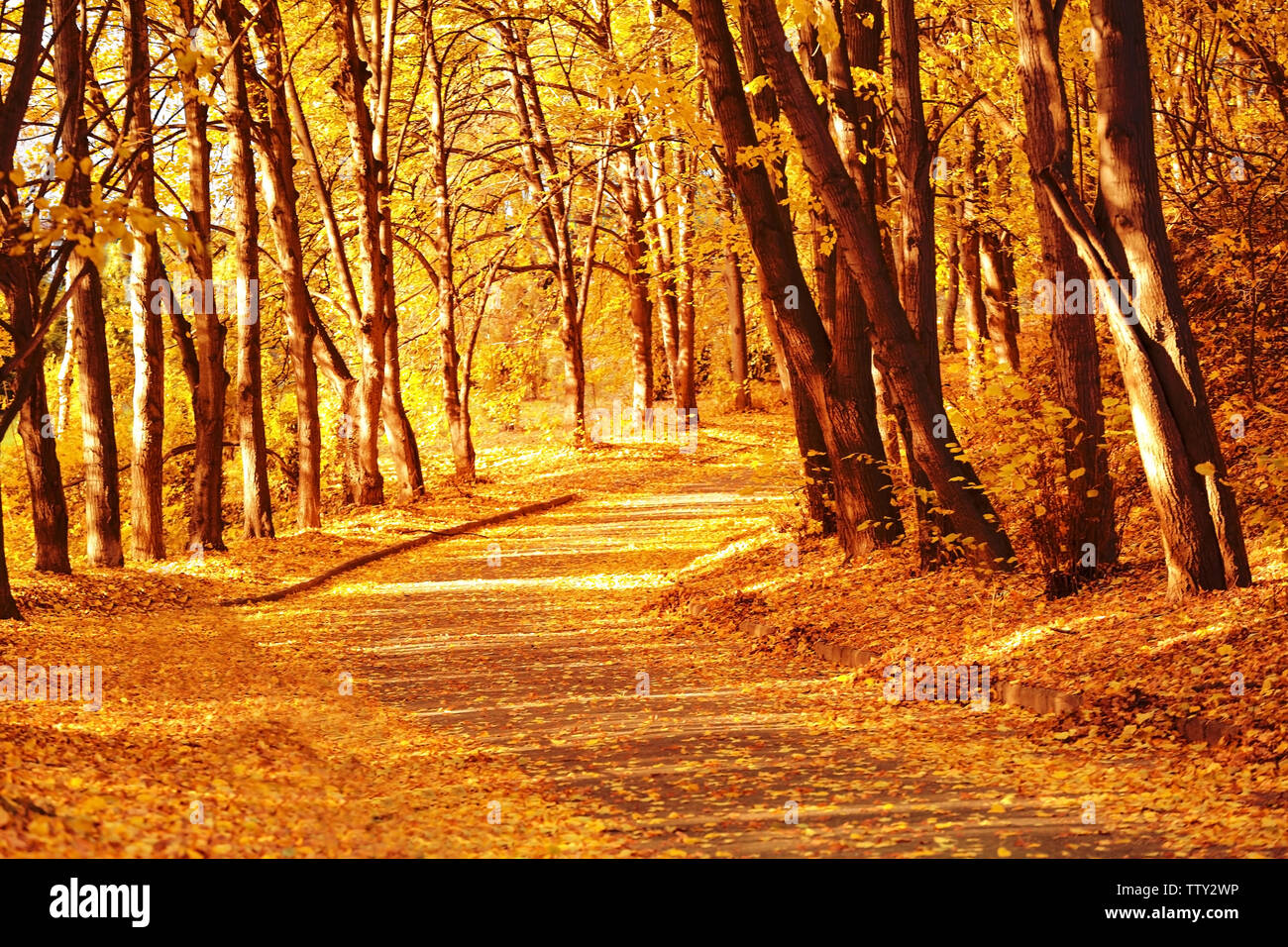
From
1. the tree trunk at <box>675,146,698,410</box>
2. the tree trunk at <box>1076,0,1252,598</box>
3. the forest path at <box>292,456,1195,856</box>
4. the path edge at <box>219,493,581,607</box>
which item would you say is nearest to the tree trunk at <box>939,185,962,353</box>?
the tree trunk at <box>675,146,698,410</box>

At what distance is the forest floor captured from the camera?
5.88 meters

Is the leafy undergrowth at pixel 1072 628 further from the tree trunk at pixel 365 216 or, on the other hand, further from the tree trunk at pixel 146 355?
the tree trunk at pixel 365 216

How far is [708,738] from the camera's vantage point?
8078 millimetres

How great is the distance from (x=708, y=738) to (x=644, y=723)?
0.67 metres

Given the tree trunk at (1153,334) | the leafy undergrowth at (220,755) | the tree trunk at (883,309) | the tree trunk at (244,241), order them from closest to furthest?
the leafy undergrowth at (220,755) < the tree trunk at (1153,334) < the tree trunk at (883,309) < the tree trunk at (244,241)

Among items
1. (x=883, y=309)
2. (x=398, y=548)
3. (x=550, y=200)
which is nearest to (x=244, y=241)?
(x=398, y=548)

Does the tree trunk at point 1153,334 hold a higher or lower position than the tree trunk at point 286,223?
lower

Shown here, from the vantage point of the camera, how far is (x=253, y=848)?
5617 mm

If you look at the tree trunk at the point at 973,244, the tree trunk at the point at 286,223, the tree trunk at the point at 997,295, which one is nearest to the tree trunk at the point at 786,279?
the tree trunk at the point at 973,244

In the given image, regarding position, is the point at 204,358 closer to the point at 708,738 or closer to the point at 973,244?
the point at 708,738

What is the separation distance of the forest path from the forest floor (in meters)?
0.03

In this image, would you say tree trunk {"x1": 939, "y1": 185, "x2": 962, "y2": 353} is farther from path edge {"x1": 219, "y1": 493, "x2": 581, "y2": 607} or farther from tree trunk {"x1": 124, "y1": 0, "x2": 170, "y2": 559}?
tree trunk {"x1": 124, "y1": 0, "x2": 170, "y2": 559}

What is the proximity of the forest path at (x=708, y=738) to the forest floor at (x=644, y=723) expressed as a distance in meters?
0.03

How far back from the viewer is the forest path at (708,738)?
5926mm
